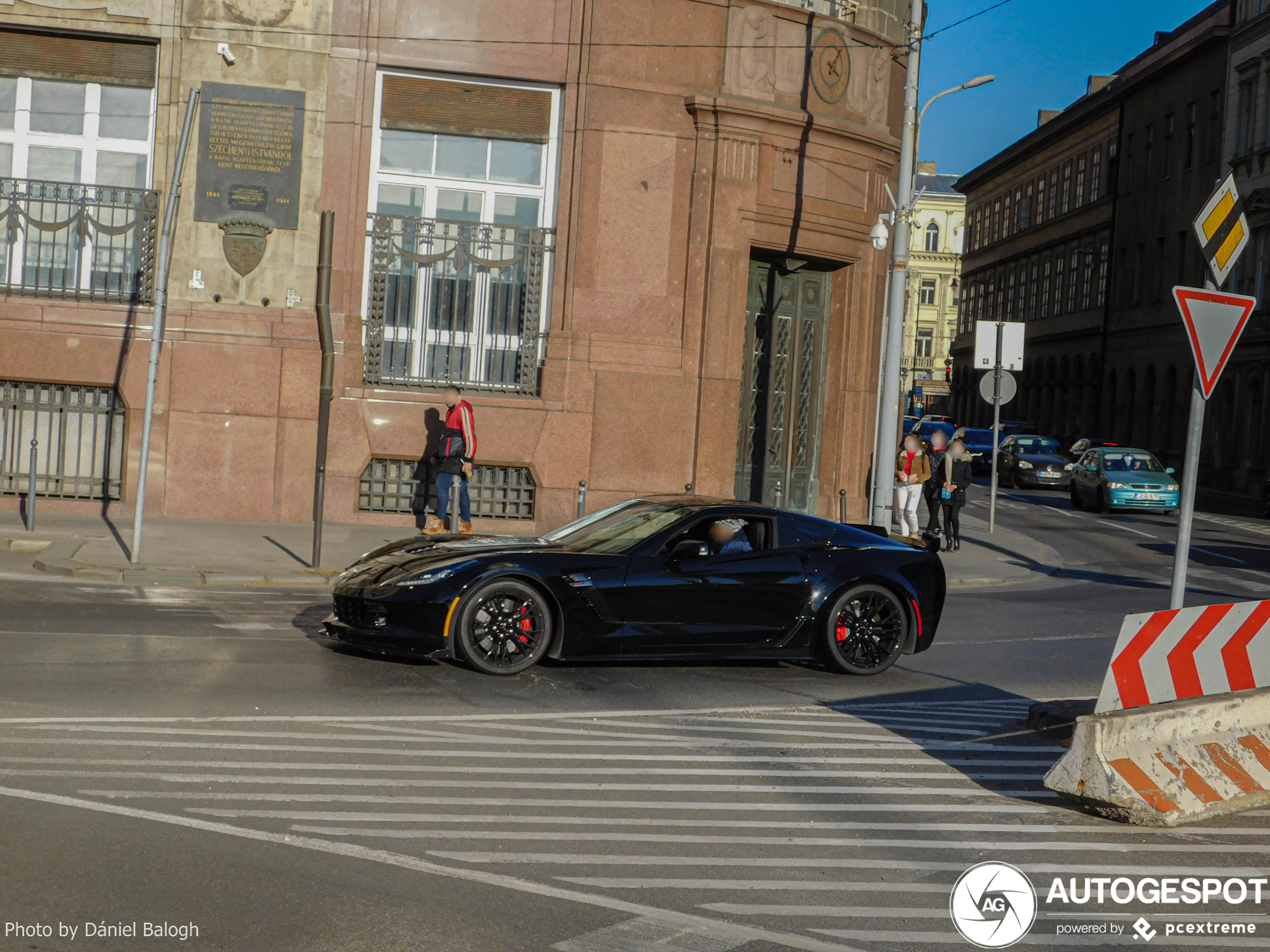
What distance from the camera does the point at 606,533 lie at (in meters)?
10.6

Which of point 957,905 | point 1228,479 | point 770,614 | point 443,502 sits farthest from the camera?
point 1228,479

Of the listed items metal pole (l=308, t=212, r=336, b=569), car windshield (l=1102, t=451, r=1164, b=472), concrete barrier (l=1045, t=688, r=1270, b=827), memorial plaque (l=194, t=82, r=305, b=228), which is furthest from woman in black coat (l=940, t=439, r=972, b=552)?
concrete barrier (l=1045, t=688, r=1270, b=827)

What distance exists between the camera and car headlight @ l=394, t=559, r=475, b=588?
9625 mm

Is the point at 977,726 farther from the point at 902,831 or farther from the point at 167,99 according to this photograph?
the point at 167,99

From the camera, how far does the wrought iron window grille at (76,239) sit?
61.7 feet

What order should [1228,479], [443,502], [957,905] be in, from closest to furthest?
[957,905]
[443,502]
[1228,479]

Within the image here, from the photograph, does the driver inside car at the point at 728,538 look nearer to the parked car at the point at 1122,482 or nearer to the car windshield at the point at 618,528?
the car windshield at the point at 618,528

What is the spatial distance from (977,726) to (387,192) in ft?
43.5

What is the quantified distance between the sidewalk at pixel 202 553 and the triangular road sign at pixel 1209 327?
8514 mm

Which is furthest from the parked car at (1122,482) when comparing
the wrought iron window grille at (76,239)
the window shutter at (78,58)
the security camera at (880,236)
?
the window shutter at (78,58)

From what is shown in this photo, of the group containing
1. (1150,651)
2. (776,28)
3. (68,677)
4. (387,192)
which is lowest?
(68,677)

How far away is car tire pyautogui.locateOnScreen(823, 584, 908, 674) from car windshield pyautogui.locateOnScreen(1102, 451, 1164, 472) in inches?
977

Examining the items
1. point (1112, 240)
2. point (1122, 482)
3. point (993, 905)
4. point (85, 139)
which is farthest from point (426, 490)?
point (1112, 240)

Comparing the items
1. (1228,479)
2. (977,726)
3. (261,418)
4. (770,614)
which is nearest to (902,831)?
(977,726)
